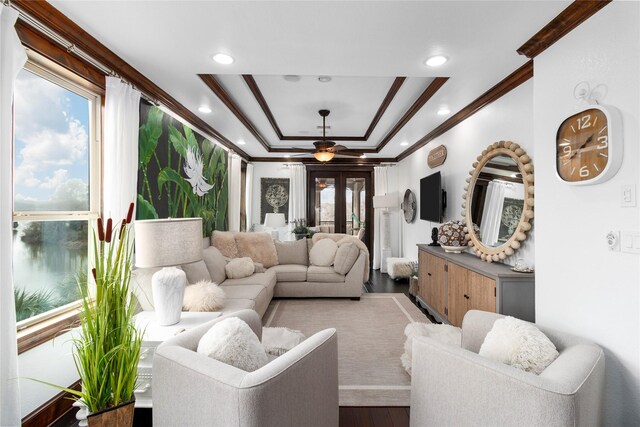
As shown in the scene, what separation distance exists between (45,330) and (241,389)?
5.24 ft

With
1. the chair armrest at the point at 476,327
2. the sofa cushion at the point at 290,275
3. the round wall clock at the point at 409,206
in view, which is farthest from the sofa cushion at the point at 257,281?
the round wall clock at the point at 409,206

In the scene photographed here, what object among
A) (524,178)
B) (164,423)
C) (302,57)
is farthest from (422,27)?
(164,423)

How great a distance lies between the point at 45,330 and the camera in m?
1.88

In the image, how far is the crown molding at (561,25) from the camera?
1685 millimetres

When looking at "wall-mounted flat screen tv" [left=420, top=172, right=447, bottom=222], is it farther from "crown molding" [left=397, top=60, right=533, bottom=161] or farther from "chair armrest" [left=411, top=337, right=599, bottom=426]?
"chair armrest" [left=411, top=337, right=599, bottom=426]

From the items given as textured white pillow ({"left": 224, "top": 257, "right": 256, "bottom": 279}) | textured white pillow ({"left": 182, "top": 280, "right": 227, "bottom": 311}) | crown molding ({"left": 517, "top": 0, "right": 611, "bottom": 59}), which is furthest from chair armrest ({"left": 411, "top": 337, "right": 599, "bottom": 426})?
textured white pillow ({"left": 224, "top": 257, "right": 256, "bottom": 279})

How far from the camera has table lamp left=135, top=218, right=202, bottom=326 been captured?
1977mm

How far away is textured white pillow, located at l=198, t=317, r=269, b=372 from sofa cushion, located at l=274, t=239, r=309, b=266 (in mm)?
3567

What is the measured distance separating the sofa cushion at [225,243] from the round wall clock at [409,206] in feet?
10.8

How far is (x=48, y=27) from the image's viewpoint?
6.04 ft

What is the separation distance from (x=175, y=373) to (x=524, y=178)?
9.38ft

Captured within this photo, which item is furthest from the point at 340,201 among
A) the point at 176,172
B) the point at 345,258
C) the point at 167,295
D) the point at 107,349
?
the point at 107,349

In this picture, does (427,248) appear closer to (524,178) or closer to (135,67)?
(524,178)

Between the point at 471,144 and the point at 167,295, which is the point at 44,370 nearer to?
the point at 167,295
